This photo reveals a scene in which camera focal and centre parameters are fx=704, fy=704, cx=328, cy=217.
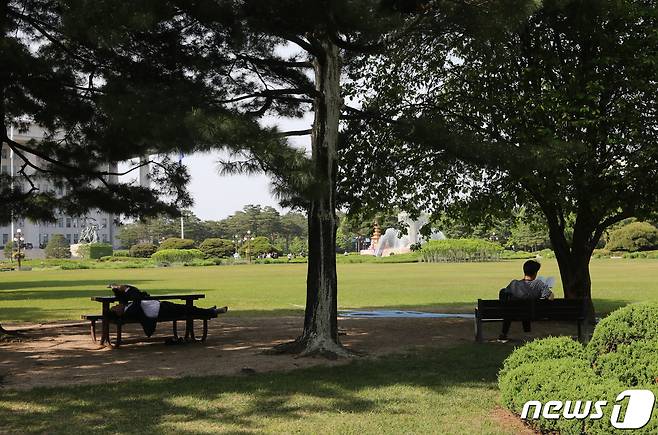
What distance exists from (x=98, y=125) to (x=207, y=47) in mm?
2404

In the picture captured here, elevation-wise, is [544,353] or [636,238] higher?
[636,238]

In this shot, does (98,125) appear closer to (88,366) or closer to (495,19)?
(88,366)

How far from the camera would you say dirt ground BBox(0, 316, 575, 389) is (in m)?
7.50

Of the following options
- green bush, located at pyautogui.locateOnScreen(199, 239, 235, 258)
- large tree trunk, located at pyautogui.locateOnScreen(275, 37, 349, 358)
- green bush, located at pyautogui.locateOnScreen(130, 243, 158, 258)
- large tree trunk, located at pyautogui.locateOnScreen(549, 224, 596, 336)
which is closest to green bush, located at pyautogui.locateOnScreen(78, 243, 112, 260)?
green bush, located at pyautogui.locateOnScreen(130, 243, 158, 258)

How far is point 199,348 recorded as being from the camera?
9352mm

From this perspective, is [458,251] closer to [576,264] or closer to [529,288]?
[576,264]

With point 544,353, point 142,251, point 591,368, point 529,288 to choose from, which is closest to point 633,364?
point 591,368

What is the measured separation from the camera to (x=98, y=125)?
10352 mm

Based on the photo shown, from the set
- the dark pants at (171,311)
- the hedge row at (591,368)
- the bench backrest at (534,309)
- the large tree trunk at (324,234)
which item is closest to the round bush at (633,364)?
the hedge row at (591,368)

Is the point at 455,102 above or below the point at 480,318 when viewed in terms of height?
above

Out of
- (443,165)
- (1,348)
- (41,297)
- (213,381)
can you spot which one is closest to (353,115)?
(443,165)

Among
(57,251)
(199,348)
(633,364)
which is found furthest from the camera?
(57,251)

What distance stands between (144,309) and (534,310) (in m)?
5.14

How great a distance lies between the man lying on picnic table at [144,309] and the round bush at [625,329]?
222 inches
